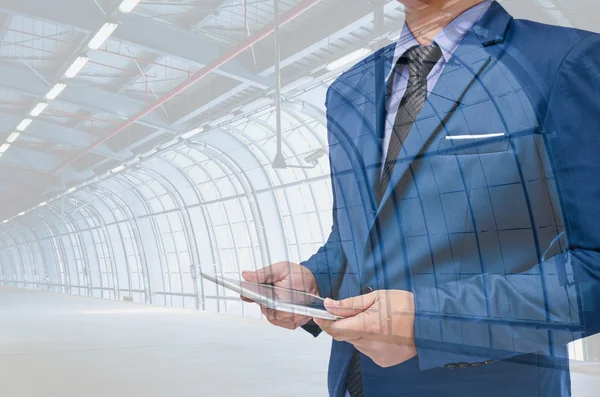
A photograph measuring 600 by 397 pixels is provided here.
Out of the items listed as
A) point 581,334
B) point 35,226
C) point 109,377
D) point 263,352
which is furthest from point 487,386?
point 35,226

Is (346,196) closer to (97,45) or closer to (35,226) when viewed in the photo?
(97,45)

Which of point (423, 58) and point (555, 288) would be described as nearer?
point (555, 288)

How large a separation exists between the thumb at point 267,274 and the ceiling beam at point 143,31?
0.43m

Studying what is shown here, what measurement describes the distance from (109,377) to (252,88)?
2.26 feet

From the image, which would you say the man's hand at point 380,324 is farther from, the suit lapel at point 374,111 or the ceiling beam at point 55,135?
the ceiling beam at point 55,135

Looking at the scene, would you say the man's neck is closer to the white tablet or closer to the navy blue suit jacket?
the navy blue suit jacket

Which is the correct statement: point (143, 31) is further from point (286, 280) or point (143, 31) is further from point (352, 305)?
point (352, 305)

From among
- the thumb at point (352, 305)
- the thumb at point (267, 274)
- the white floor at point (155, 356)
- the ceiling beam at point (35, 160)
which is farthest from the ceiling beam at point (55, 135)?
the thumb at point (352, 305)

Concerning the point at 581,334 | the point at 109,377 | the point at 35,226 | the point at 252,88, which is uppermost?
the point at 252,88

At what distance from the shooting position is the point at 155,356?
134cm

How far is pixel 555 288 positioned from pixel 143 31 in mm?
929

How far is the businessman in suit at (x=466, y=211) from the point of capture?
1.39ft

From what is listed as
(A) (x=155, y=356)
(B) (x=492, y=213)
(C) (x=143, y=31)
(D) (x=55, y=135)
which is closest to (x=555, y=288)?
(B) (x=492, y=213)

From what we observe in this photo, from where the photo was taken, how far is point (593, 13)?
71cm
